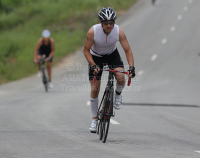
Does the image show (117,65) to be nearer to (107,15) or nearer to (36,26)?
(107,15)

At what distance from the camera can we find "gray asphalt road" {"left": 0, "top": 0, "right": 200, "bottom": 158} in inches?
266

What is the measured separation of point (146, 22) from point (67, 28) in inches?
251

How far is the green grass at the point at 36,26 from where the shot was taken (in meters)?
29.3

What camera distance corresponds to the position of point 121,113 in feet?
37.5

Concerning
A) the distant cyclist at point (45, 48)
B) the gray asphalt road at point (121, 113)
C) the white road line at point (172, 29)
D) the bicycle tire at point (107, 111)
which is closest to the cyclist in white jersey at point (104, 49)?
the bicycle tire at point (107, 111)

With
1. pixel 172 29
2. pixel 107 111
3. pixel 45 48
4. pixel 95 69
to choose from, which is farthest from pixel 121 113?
pixel 172 29

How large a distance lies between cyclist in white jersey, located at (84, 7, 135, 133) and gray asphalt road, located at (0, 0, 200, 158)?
0.83m

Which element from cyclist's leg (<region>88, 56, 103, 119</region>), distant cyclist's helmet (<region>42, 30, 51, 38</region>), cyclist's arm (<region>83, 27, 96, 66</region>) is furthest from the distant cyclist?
cyclist's arm (<region>83, 27, 96, 66</region>)

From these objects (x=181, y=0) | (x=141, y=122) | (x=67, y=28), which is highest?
(x=181, y=0)

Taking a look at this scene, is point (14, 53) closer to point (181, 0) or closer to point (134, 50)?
point (134, 50)

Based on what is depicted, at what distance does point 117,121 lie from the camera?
394 inches

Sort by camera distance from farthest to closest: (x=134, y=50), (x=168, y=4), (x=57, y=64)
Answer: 1. (x=168, y=4)
2. (x=134, y=50)
3. (x=57, y=64)

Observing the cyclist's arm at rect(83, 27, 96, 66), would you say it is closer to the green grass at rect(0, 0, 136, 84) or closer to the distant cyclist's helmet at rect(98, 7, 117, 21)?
the distant cyclist's helmet at rect(98, 7, 117, 21)

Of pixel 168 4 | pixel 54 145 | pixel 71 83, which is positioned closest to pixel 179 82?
pixel 71 83
